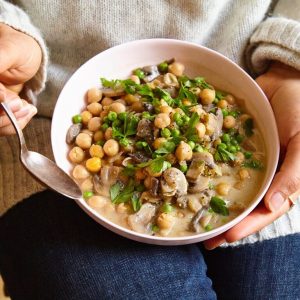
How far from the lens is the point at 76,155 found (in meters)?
0.97

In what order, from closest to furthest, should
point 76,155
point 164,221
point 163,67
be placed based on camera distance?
1. point 164,221
2. point 76,155
3. point 163,67

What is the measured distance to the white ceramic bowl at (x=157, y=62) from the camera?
96 centimetres

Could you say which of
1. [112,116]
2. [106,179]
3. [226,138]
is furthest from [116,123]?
[226,138]

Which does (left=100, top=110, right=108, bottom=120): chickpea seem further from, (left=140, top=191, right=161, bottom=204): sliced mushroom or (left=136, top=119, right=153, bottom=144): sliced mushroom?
(left=140, top=191, right=161, bottom=204): sliced mushroom

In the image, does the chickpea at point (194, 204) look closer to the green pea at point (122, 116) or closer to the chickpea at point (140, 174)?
the chickpea at point (140, 174)

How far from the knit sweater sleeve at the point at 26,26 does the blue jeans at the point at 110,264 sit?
0.25 meters

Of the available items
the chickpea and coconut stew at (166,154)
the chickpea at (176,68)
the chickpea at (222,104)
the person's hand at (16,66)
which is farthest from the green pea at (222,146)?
the person's hand at (16,66)

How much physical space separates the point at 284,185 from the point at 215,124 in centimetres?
18

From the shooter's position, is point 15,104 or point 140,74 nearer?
point 15,104

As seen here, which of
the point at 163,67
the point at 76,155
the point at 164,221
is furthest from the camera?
the point at 163,67

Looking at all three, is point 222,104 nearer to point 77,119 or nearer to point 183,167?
point 183,167

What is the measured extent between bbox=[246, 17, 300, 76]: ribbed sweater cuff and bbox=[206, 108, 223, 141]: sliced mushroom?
0.20 meters

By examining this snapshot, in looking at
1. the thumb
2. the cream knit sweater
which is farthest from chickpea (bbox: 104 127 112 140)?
the thumb

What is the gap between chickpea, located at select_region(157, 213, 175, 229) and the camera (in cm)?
87
